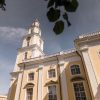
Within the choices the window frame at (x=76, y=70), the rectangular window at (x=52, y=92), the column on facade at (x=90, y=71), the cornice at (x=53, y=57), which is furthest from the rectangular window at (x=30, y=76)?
the column on facade at (x=90, y=71)

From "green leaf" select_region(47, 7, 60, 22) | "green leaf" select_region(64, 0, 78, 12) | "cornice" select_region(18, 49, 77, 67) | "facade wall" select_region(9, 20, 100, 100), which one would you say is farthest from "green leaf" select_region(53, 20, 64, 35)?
"cornice" select_region(18, 49, 77, 67)

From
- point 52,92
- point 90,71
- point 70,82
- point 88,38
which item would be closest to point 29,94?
point 52,92

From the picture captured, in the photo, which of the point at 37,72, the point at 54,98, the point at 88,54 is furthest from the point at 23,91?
the point at 88,54

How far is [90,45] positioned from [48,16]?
1869cm

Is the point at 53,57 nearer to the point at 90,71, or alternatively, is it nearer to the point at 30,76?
the point at 30,76

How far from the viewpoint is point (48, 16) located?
1854 millimetres

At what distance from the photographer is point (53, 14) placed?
1.85 meters

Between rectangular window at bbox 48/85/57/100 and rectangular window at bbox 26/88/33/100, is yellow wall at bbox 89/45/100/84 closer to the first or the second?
rectangular window at bbox 48/85/57/100

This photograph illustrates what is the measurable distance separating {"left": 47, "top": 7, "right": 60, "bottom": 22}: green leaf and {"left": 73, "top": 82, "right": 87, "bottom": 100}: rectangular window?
18245 mm

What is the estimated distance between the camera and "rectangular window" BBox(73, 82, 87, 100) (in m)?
18.6

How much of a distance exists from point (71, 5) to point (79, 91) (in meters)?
18.6

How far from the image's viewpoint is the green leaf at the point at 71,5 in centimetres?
175

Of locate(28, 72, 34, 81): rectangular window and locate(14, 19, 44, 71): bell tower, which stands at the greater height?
locate(14, 19, 44, 71): bell tower

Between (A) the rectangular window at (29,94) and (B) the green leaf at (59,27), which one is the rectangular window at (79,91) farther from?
(B) the green leaf at (59,27)
